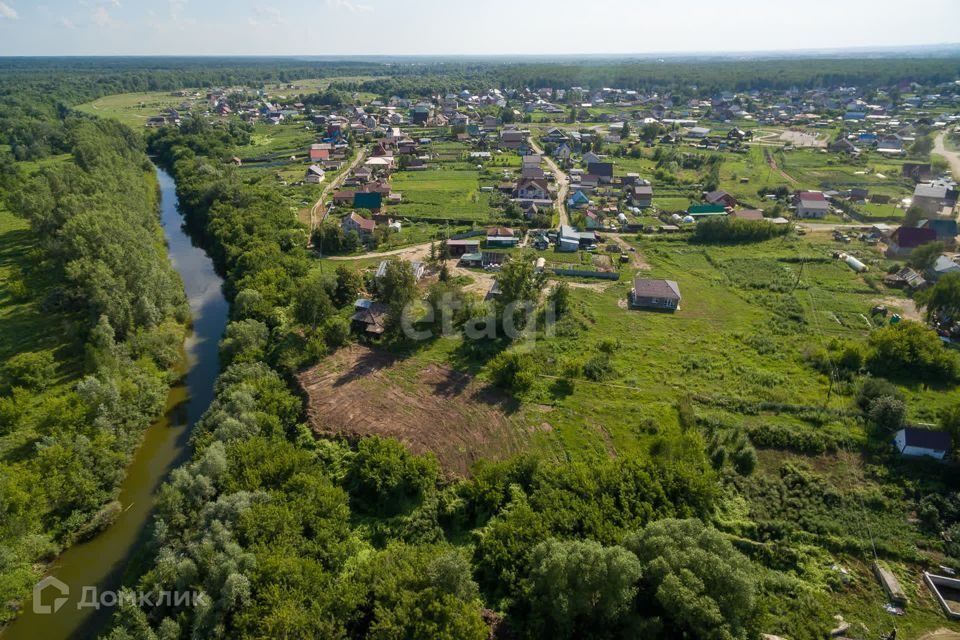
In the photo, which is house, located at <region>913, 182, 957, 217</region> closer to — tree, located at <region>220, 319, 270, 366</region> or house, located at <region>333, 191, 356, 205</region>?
house, located at <region>333, 191, 356, 205</region>

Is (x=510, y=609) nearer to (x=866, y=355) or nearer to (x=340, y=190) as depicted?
(x=866, y=355)

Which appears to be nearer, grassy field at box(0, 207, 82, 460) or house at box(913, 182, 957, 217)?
grassy field at box(0, 207, 82, 460)

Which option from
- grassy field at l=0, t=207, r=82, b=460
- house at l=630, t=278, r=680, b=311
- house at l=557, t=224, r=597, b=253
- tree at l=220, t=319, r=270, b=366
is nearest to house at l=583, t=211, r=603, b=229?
house at l=557, t=224, r=597, b=253

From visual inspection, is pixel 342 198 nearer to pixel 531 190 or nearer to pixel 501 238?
pixel 501 238

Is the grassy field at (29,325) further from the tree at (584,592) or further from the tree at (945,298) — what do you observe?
the tree at (945,298)

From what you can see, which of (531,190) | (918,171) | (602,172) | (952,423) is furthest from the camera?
(602,172)

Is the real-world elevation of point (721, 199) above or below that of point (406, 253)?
above

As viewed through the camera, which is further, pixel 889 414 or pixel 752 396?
pixel 752 396

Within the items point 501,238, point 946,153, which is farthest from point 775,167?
point 501,238
